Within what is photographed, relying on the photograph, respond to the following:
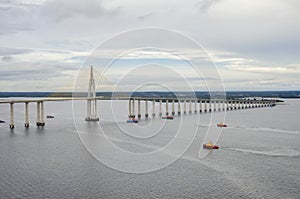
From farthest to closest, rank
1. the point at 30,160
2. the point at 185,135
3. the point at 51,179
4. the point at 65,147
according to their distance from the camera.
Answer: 1. the point at 185,135
2. the point at 65,147
3. the point at 30,160
4. the point at 51,179

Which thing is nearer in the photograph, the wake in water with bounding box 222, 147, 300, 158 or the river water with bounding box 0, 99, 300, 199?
the river water with bounding box 0, 99, 300, 199

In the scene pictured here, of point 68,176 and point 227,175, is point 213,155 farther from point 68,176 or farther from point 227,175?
point 68,176

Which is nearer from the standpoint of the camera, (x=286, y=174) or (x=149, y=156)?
(x=286, y=174)

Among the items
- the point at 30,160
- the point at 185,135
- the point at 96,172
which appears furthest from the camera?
the point at 185,135

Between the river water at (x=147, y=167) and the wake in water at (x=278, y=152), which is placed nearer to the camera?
the river water at (x=147, y=167)

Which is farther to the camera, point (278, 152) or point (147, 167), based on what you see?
point (278, 152)

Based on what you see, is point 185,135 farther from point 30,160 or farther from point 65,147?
point 30,160

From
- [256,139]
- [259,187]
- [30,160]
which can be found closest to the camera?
[259,187]

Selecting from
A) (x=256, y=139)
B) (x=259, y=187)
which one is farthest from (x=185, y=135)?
(x=259, y=187)

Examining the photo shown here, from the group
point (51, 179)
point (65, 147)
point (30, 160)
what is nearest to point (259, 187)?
point (51, 179)
